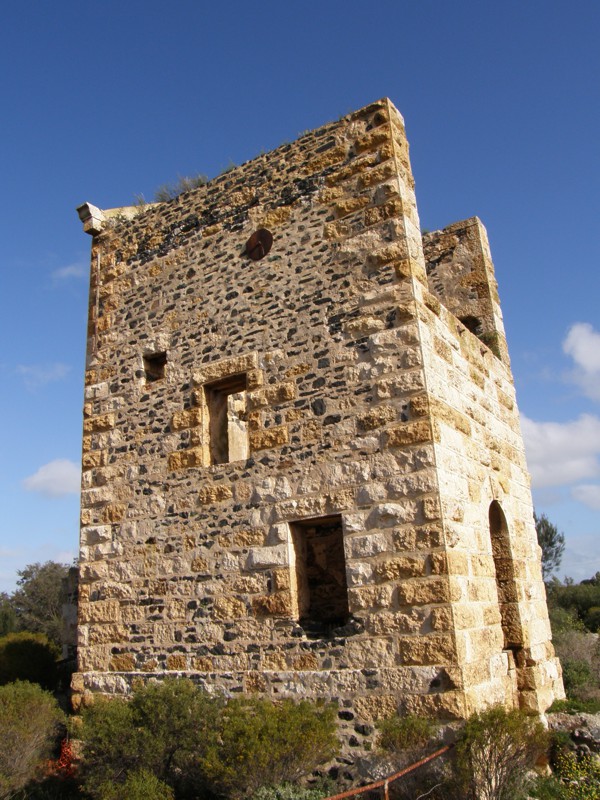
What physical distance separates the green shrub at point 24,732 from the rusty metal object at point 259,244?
542cm

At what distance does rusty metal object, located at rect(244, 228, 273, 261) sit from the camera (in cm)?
791

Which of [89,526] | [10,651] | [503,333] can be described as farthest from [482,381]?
[10,651]

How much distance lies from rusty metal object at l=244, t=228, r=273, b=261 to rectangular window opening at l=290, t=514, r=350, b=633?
9.86 ft

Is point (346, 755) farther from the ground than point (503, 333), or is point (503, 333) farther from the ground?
point (503, 333)

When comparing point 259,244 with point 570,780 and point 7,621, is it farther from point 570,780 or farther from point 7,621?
point 7,621

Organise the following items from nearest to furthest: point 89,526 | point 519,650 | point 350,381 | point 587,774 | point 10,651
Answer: point 587,774, point 350,381, point 519,650, point 89,526, point 10,651

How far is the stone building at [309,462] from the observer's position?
20.3ft

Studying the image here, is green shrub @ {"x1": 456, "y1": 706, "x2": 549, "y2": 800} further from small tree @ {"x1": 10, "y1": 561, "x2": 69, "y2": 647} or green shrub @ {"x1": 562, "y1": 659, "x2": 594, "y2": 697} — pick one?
small tree @ {"x1": 10, "y1": 561, "x2": 69, "y2": 647}

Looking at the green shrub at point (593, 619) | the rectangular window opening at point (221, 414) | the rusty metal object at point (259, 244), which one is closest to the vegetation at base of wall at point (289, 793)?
the rectangular window opening at point (221, 414)

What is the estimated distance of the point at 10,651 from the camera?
10.8 meters

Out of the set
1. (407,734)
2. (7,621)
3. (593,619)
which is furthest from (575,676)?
(7,621)

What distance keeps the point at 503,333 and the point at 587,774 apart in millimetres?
5264

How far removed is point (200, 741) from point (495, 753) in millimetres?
2483

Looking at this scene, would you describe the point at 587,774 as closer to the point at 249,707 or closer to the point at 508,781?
the point at 508,781
